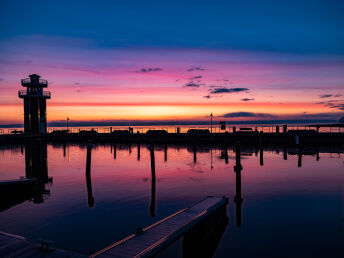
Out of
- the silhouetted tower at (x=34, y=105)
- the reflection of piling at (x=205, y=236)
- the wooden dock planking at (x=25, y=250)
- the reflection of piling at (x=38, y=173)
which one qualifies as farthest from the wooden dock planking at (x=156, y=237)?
the silhouetted tower at (x=34, y=105)

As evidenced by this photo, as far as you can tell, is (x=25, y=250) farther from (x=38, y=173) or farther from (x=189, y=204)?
(x=38, y=173)

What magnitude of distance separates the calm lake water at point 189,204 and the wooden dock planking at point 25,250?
531 cm

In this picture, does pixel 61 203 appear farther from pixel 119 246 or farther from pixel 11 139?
pixel 11 139

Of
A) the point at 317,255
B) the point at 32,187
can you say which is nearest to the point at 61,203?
the point at 32,187

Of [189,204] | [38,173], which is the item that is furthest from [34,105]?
[189,204]

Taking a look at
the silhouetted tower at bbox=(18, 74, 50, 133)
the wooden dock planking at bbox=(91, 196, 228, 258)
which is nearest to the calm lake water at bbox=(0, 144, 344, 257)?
the wooden dock planking at bbox=(91, 196, 228, 258)

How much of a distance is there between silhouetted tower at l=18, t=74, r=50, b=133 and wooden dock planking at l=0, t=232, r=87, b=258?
2051 inches

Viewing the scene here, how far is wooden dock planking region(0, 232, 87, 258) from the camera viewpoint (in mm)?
9180

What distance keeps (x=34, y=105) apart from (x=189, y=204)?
46.4 m

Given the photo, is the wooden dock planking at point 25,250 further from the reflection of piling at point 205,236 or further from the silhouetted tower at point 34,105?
the silhouetted tower at point 34,105

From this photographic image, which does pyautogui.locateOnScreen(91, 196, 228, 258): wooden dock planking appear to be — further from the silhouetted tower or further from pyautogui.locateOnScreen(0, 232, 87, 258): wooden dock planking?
the silhouetted tower

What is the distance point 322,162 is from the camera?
42969 millimetres

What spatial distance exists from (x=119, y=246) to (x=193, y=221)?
353 centimetres

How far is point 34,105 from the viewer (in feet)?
190
